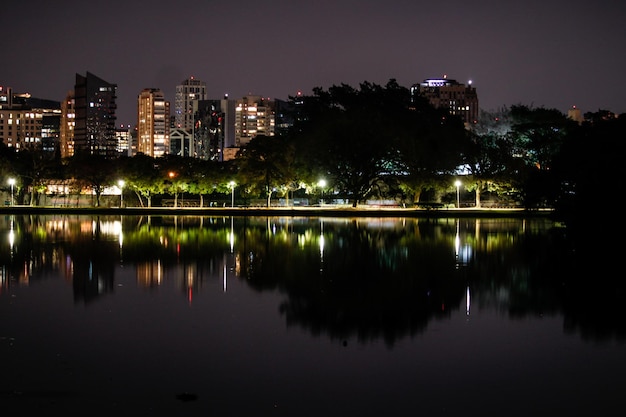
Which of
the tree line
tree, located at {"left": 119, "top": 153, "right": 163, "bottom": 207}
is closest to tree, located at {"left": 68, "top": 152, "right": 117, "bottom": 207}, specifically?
the tree line

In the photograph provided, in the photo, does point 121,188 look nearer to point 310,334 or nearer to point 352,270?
point 352,270

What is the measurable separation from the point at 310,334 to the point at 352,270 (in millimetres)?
9141

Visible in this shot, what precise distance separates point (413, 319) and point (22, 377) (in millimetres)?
7692

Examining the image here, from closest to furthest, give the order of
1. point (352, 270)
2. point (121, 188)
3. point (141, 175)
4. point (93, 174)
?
1. point (352, 270)
2. point (141, 175)
3. point (121, 188)
4. point (93, 174)

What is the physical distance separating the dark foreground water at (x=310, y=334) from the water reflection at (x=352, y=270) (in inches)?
3.5

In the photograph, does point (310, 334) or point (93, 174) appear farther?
point (93, 174)

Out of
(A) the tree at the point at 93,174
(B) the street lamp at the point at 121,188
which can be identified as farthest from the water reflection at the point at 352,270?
(A) the tree at the point at 93,174

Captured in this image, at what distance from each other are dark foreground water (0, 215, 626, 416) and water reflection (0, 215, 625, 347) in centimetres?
9

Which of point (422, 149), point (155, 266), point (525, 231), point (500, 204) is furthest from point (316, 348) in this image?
point (500, 204)

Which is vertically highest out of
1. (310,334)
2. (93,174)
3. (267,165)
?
(267,165)

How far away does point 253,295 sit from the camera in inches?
754

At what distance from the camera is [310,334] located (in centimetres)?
1475

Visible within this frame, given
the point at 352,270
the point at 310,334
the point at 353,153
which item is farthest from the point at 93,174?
the point at 310,334

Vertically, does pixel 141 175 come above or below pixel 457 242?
above
